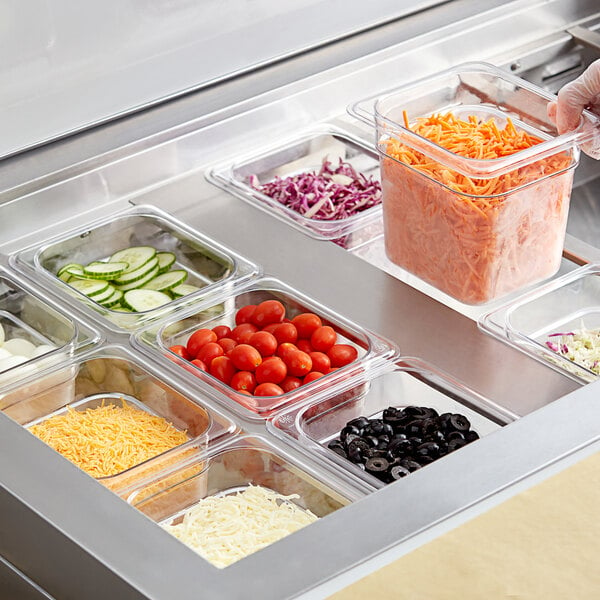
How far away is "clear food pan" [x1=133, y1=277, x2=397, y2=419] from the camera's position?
1.74 m

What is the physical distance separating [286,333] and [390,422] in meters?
0.24

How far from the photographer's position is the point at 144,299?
199 cm

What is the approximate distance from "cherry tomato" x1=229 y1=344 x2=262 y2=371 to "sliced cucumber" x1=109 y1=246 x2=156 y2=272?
1.07 ft

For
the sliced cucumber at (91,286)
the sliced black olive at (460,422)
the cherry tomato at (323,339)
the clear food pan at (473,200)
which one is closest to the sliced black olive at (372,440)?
the sliced black olive at (460,422)

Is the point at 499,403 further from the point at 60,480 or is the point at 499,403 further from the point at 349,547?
the point at 60,480

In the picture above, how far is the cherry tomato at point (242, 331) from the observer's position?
189 cm

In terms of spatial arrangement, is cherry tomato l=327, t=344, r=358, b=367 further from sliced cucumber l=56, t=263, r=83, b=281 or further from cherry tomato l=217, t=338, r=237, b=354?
sliced cucumber l=56, t=263, r=83, b=281

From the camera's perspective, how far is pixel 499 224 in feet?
5.91

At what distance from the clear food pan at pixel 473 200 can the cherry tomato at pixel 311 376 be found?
9.5 inches

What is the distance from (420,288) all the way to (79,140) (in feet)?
2.09

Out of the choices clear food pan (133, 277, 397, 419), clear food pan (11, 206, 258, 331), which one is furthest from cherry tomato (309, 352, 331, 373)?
clear food pan (11, 206, 258, 331)

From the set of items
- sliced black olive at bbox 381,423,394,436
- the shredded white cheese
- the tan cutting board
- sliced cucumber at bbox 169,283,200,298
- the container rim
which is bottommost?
the shredded white cheese

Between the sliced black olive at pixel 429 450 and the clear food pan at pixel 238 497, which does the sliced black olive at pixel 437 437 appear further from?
the clear food pan at pixel 238 497

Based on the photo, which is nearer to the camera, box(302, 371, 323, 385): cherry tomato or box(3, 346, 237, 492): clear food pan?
box(3, 346, 237, 492): clear food pan
